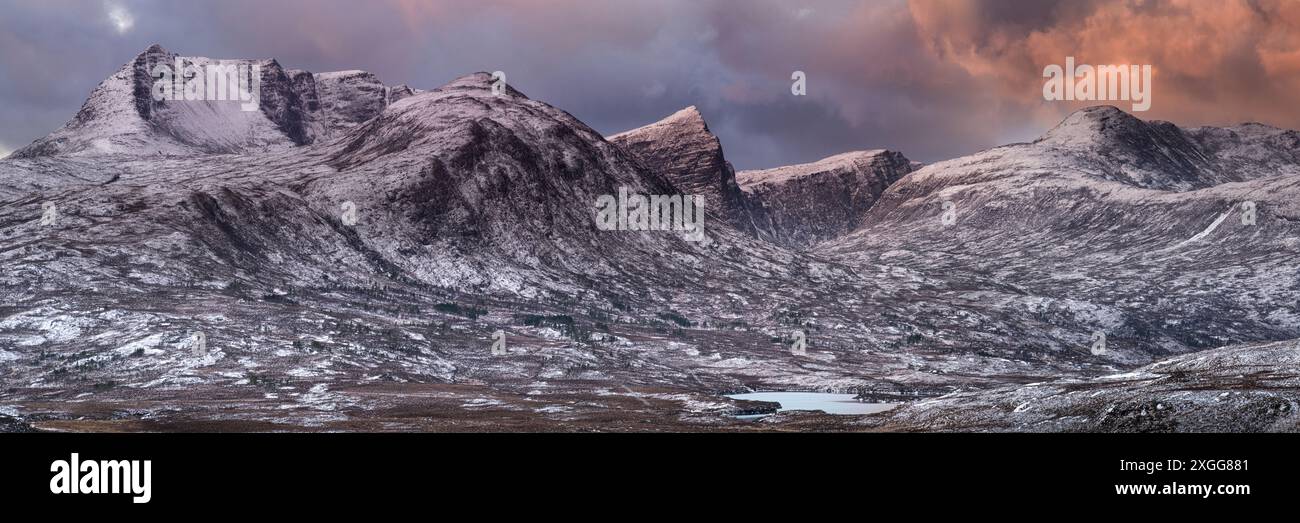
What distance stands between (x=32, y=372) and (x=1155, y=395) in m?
177
